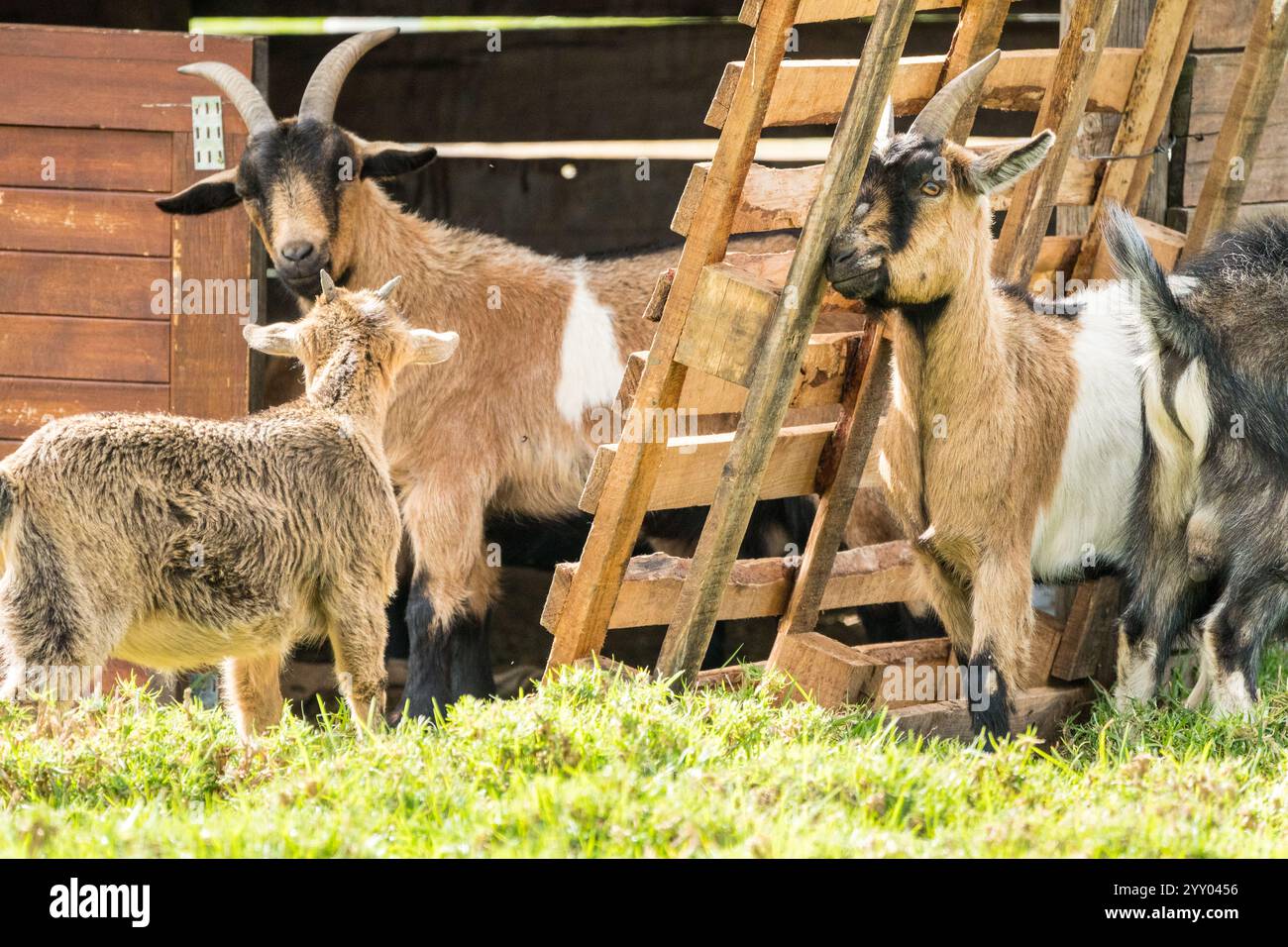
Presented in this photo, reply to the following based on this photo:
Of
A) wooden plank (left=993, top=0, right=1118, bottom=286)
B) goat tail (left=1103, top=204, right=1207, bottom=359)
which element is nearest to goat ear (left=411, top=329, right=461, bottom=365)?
wooden plank (left=993, top=0, right=1118, bottom=286)

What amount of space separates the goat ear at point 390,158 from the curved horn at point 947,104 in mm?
2463

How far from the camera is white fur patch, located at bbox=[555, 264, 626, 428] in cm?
636

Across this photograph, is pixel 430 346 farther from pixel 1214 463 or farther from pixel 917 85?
pixel 1214 463

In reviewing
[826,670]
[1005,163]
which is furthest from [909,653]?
[1005,163]

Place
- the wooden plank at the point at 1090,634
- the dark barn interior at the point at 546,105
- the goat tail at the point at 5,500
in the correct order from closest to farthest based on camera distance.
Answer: the goat tail at the point at 5,500
the wooden plank at the point at 1090,634
the dark barn interior at the point at 546,105

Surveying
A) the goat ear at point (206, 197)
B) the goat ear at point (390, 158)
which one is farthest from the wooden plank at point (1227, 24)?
the goat ear at point (206, 197)

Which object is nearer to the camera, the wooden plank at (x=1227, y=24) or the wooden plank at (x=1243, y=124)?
the wooden plank at (x=1243, y=124)

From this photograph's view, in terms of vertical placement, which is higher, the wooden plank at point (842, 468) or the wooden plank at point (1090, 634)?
the wooden plank at point (842, 468)

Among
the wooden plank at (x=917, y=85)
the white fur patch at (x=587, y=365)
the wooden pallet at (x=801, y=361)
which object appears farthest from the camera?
the white fur patch at (x=587, y=365)

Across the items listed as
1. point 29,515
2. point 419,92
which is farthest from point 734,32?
point 29,515

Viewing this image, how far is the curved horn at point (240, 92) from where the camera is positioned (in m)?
5.96

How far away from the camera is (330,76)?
6191 millimetres

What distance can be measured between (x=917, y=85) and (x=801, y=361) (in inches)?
49.3

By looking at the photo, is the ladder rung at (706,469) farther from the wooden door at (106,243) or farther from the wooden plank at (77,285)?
the wooden plank at (77,285)
